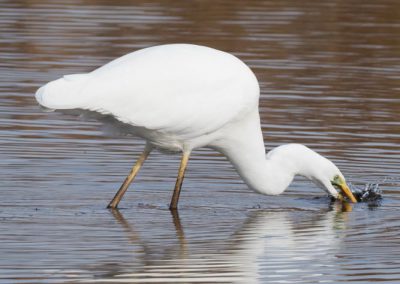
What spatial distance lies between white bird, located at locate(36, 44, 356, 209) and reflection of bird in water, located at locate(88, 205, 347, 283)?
1.17 ft

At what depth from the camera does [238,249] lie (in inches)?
442

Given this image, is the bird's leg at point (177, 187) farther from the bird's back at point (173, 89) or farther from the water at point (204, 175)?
the bird's back at point (173, 89)

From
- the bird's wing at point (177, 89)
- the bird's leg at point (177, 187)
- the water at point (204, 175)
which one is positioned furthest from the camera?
the bird's leg at point (177, 187)

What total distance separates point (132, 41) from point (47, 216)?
10534mm

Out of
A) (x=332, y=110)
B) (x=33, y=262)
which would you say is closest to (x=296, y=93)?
(x=332, y=110)

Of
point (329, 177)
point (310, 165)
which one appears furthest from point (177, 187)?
point (329, 177)

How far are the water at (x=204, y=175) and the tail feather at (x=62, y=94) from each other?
97 cm

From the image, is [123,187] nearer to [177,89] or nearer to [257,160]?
[177,89]

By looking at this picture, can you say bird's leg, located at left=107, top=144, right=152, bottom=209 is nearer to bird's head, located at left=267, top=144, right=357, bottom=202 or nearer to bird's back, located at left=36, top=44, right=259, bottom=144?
bird's back, located at left=36, top=44, right=259, bottom=144

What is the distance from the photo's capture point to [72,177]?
13789 mm

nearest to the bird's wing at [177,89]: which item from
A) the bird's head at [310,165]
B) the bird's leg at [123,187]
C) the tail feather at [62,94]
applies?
the tail feather at [62,94]

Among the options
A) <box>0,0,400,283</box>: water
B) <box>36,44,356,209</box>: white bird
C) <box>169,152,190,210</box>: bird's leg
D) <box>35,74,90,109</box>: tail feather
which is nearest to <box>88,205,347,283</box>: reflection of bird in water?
<box>0,0,400,283</box>: water

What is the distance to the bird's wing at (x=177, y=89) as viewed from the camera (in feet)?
39.8

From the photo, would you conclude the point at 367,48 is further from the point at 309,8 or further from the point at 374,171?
the point at 374,171
